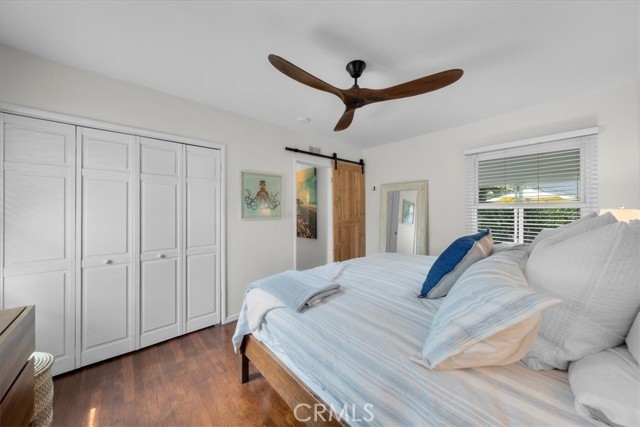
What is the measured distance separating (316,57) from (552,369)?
85.6 inches

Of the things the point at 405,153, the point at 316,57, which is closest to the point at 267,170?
the point at 316,57

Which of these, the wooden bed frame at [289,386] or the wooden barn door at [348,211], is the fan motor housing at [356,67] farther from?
the wooden barn door at [348,211]

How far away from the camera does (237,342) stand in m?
1.81

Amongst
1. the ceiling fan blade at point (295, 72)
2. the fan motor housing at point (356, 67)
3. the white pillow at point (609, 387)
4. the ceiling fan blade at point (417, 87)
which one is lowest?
the white pillow at point (609, 387)

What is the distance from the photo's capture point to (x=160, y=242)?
2461 millimetres

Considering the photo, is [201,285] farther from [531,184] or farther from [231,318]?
[531,184]

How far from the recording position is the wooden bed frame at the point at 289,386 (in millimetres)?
1094

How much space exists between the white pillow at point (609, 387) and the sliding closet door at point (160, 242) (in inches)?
114

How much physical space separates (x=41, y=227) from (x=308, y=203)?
11.5 feet

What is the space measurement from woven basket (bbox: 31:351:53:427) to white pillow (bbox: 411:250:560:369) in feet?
6.41

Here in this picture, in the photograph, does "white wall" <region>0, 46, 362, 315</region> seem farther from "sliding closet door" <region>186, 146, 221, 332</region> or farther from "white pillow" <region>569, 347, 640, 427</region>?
"white pillow" <region>569, 347, 640, 427</region>

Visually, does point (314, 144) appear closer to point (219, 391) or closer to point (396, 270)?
point (396, 270)

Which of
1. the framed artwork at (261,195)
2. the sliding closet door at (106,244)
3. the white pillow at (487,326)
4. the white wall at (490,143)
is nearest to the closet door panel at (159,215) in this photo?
the sliding closet door at (106,244)

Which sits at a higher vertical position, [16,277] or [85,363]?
[16,277]
